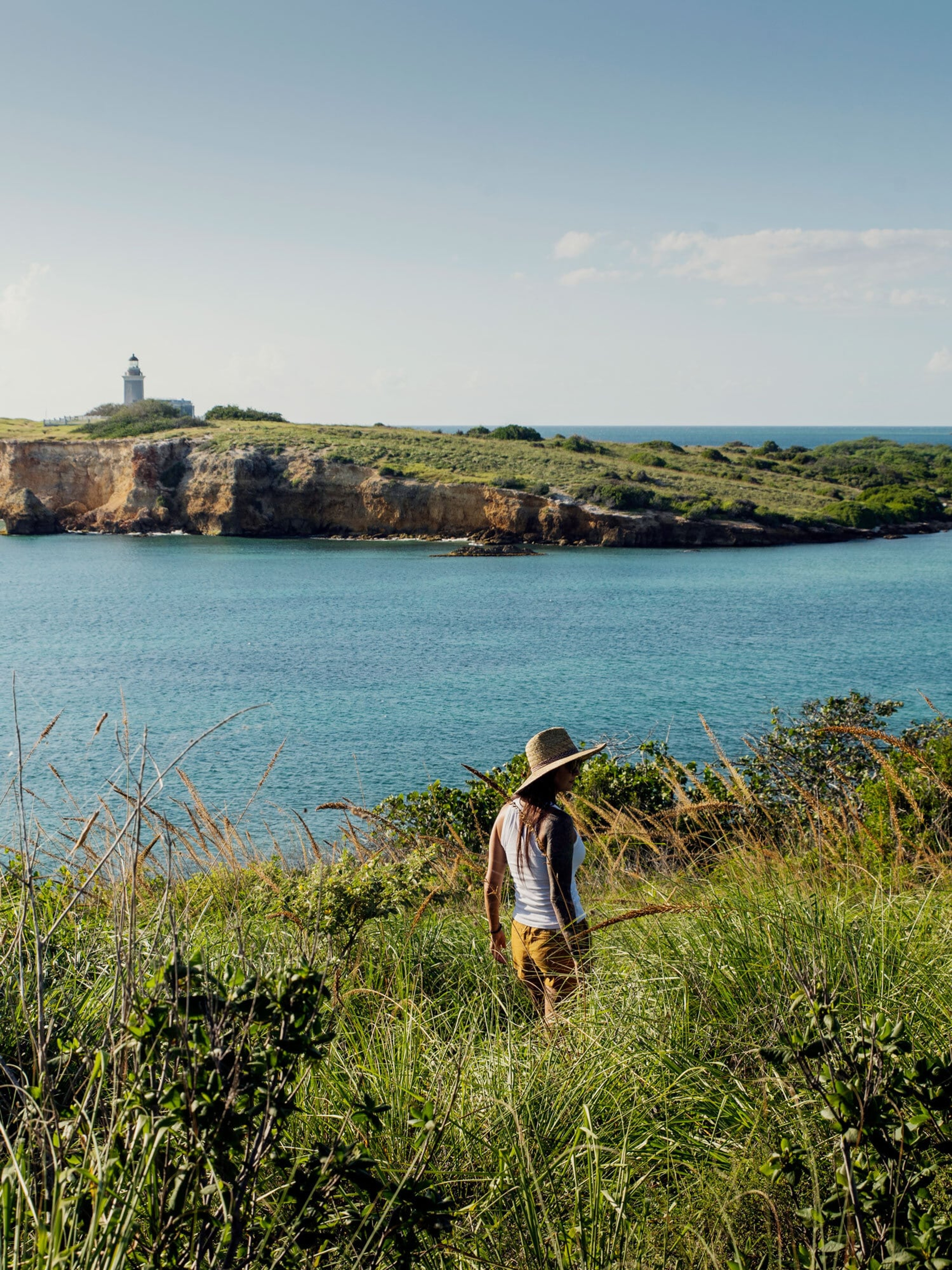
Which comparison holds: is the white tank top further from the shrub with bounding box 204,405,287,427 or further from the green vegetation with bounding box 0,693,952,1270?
the shrub with bounding box 204,405,287,427

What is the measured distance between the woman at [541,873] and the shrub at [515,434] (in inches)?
3056

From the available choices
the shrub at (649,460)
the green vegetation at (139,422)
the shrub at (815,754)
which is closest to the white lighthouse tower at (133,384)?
the green vegetation at (139,422)

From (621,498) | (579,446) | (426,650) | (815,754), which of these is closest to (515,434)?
(579,446)

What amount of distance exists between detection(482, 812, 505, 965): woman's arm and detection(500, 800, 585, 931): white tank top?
4cm

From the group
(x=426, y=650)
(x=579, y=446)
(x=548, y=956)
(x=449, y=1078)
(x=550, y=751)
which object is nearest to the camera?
(x=449, y=1078)

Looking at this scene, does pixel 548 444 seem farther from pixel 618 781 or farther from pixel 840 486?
pixel 618 781

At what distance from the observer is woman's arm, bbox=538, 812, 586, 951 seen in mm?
4273

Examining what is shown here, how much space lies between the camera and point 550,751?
4777 mm

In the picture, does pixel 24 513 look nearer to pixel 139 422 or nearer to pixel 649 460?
pixel 139 422

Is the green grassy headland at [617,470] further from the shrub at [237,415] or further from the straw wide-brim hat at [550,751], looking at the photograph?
the straw wide-brim hat at [550,751]

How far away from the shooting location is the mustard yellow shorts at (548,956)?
3.97 meters

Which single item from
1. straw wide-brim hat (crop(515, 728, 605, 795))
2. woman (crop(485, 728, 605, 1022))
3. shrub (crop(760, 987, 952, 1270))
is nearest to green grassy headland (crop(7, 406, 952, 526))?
straw wide-brim hat (crop(515, 728, 605, 795))

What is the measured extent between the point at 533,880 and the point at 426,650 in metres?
27.9

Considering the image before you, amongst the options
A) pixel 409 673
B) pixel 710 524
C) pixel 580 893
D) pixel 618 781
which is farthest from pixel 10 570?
pixel 580 893
